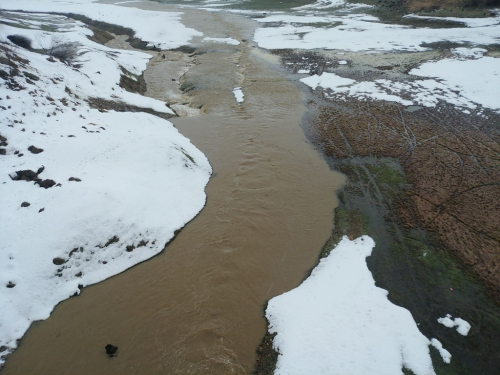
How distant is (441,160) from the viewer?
11969mm

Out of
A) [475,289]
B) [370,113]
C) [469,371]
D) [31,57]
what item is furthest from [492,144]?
[31,57]

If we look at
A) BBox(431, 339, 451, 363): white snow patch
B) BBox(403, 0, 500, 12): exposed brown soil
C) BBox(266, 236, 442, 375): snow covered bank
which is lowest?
BBox(431, 339, 451, 363): white snow patch

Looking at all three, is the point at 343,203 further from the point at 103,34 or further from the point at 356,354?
the point at 103,34

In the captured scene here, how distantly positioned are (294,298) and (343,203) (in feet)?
14.3

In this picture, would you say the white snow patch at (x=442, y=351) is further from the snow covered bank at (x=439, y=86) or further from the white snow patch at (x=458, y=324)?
the snow covered bank at (x=439, y=86)

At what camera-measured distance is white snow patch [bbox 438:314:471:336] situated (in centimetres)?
657

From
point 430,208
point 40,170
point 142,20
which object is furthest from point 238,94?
point 142,20

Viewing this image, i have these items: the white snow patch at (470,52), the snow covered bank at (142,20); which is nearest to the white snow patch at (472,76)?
the white snow patch at (470,52)

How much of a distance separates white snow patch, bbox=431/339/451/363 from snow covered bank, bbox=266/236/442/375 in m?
0.14

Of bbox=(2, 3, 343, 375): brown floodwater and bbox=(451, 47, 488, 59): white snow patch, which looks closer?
bbox=(2, 3, 343, 375): brown floodwater

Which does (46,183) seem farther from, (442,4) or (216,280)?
(442,4)

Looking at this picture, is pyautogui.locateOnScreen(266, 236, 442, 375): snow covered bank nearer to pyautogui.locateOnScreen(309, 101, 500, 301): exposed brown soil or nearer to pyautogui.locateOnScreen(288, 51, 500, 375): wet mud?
pyautogui.locateOnScreen(288, 51, 500, 375): wet mud

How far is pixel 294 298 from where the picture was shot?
732 cm

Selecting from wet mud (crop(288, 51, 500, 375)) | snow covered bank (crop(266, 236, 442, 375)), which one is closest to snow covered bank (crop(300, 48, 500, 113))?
wet mud (crop(288, 51, 500, 375))
